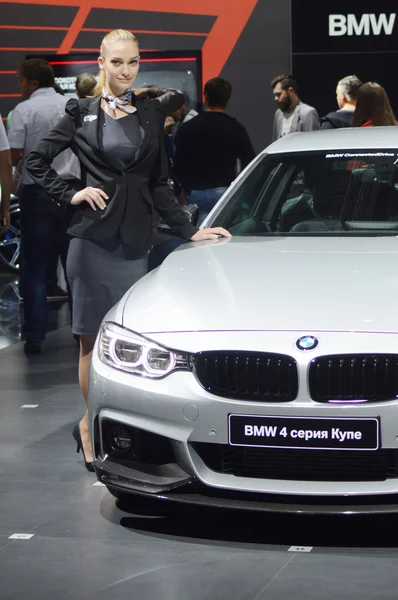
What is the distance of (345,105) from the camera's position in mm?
10109

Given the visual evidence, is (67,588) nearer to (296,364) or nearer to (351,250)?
(296,364)

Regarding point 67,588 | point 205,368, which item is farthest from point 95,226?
point 67,588

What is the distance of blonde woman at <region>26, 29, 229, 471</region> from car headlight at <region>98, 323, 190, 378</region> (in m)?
0.73

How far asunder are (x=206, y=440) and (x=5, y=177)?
4.29 meters

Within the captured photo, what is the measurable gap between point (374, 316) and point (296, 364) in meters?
0.32

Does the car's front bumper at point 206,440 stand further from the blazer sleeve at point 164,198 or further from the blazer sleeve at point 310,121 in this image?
the blazer sleeve at point 310,121

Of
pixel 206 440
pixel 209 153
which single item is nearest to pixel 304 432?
pixel 206 440

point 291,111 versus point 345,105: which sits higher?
point 345,105

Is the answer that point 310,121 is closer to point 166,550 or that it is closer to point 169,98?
point 169,98

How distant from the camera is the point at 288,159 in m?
5.45

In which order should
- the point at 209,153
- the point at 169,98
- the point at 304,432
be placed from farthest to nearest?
the point at 169,98
the point at 209,153
the point at 304,432

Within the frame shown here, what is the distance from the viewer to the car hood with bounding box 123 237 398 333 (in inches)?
154

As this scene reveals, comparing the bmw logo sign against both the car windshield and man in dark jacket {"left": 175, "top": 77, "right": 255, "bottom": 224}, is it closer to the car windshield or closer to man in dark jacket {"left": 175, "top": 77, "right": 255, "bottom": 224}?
the car windshield

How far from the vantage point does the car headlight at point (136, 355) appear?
12.9 ft
